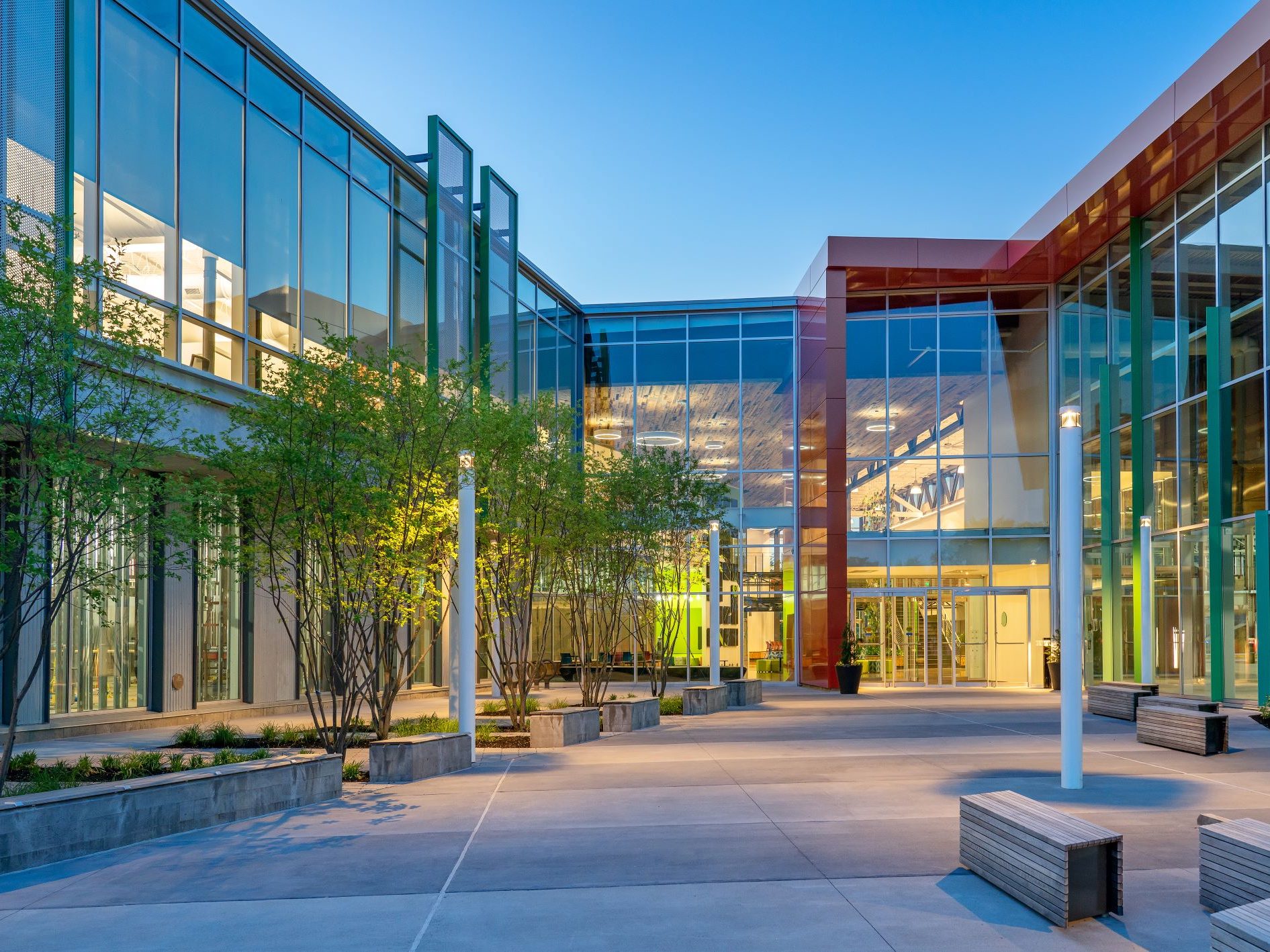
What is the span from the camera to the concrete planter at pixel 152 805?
339 inches

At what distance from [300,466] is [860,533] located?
22.7 metres

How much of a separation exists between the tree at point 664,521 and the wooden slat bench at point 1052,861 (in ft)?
53.1

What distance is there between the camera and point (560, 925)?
6.75m

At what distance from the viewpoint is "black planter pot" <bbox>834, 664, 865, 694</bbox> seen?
96.7 feet

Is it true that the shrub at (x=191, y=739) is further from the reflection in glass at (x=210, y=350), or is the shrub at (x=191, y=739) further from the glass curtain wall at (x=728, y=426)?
the glass curtain wall at (x=728, y=426)

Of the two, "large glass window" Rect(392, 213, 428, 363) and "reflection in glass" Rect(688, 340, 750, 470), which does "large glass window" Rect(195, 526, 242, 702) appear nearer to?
"large glass window" Rect(392, 213, 428, 363)

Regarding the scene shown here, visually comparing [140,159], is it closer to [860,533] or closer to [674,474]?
[674,474]

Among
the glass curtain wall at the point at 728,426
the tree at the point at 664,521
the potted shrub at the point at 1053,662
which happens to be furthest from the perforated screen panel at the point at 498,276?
the potted shrub at the point at 1053,662

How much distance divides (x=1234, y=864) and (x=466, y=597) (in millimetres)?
9303

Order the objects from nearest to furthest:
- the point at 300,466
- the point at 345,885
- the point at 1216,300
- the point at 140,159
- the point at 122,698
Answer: the point at 345,885 → the point at 300,466 → the point at 140,159 → the point at 122,698 → the point at 1216,300

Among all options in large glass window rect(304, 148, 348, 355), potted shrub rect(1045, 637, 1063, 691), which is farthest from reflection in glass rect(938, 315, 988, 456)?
large glass window rect(304, 148, 348, 355)

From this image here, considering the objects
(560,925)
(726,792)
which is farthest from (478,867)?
(726,792)

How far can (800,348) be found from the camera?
35250 millimetres

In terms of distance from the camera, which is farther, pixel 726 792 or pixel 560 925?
pixel 726 792
